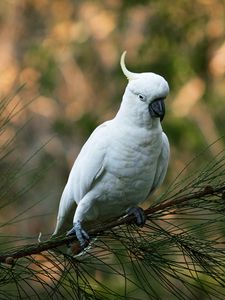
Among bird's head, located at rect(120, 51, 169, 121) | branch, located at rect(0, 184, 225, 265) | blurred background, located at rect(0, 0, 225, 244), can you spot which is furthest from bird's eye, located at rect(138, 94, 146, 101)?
blurred background, located at rect(0, 0, 225, 244)

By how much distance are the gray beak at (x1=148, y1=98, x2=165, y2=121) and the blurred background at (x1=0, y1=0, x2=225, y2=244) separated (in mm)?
2484

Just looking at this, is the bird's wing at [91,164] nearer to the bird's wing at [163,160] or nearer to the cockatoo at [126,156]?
the cockatoo at [126,156]

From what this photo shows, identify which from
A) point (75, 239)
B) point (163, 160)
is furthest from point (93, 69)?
point (75, 239)

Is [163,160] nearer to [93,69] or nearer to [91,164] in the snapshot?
[91,164]

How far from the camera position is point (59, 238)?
1.45 metres

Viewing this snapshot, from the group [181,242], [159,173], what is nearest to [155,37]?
[159,173]

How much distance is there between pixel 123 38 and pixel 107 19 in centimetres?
24

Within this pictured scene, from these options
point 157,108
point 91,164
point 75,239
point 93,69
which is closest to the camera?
point 75,239

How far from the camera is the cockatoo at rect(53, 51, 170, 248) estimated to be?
178 cm

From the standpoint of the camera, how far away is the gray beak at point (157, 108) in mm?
1753

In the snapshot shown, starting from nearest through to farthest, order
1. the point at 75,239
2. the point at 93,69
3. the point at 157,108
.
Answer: the point at 75,239 < the point at 157,108 < the point at 93,69

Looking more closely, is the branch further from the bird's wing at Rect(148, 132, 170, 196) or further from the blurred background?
the blurred background

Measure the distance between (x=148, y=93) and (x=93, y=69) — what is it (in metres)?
3.86

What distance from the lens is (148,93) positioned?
177 centimetres
